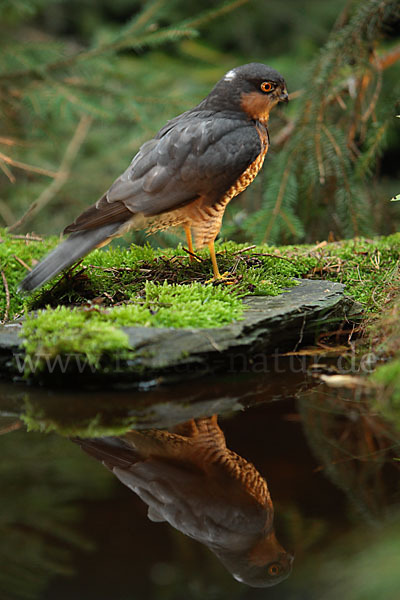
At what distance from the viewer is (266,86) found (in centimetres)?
277

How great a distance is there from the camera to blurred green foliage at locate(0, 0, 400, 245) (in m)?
3.71

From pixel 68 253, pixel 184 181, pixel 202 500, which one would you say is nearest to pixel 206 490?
pixel 202 500

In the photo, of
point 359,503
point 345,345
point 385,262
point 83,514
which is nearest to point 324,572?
point 359,503

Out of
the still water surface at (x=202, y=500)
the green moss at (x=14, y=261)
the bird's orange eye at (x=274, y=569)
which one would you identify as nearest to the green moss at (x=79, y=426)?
the still water surface at (x=202, y=500)

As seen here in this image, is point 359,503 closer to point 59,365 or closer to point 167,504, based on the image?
point 167,504

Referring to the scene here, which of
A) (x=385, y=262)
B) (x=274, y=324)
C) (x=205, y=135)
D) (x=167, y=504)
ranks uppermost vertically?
(x=205, y=135)

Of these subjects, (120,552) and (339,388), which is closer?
(120,552)

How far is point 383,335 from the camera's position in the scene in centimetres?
225

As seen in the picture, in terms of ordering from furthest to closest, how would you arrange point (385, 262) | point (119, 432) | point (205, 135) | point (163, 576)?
point (385, 262) < point (205, 135) < point (119, 432) < point (163, 576)

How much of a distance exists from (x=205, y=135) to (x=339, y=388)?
133 centimetres

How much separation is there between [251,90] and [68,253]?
47.0 inches

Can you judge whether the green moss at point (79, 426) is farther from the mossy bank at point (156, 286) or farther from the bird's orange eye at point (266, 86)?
the bird's orange eye at point (266, 86)

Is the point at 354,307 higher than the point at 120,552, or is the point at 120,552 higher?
the point at 120,552

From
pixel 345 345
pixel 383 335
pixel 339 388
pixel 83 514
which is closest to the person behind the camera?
pixel 83 514
